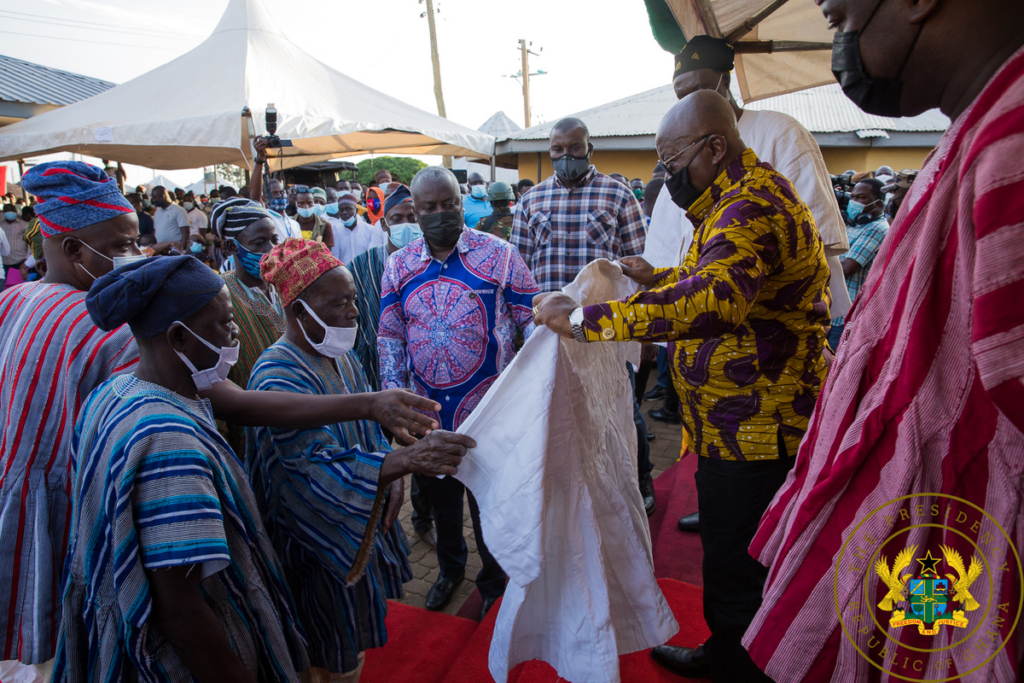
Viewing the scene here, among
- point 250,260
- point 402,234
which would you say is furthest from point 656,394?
point 250,260

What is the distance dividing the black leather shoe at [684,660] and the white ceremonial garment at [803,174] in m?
1.74

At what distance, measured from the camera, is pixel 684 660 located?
2486 millimetres

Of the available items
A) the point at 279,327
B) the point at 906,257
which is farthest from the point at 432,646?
the point at 906,257

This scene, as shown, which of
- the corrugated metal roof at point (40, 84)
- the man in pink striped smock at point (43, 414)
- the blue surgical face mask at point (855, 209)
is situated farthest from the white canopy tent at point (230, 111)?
the corrugated metal roof at point (40, 84)

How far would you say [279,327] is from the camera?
3.27 m

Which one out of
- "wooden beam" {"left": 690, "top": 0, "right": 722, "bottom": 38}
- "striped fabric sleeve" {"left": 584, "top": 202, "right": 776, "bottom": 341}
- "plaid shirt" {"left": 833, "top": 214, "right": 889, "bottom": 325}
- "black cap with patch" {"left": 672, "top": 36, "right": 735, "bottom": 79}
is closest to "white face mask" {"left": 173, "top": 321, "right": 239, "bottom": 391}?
"striped fabric sleeve" {"left": 584, "top": 202, "right": 776, "bottom": 341}

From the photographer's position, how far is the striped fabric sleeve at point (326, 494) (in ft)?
6.15

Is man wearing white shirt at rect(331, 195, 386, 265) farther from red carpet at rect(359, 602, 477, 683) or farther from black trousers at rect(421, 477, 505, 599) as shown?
red carpet at rect(359, 602, 477, 683)

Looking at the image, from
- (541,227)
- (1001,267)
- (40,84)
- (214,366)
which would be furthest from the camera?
(40,84)

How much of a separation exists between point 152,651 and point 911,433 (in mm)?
1758

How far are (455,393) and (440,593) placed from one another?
123 centimetres

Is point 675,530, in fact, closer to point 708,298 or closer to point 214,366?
point 708,298

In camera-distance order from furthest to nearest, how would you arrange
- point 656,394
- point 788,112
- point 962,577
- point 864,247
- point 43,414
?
point 788,112
point 656,394
point 864,247
point 43,414
point 962,577

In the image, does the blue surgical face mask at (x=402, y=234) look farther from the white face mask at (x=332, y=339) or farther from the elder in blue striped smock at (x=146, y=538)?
the elder in blue striped smock at (x=146, y=538)
